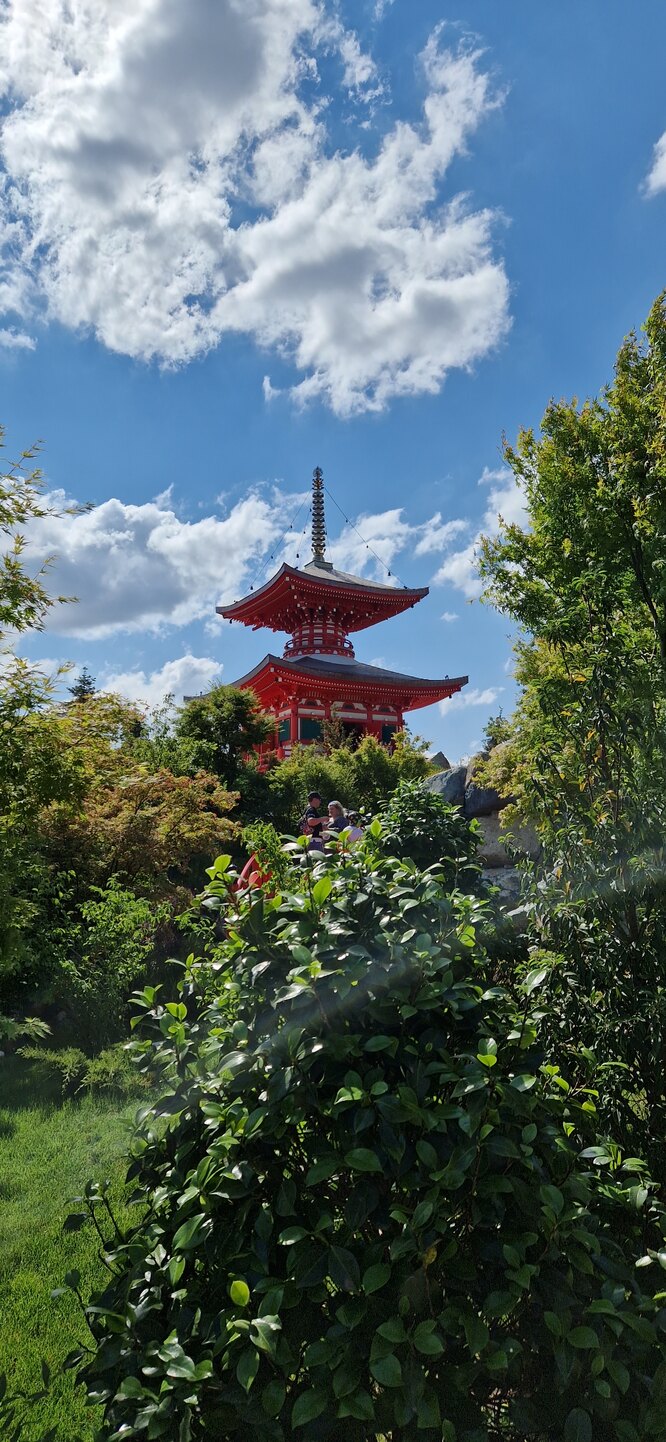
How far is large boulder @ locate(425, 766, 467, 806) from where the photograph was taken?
13.7 metres

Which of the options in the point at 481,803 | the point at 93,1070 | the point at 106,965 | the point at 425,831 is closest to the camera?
the point at 425,831

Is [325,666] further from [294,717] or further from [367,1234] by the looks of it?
[367,1234]

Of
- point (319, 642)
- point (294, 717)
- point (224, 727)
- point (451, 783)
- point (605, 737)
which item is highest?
point (319, 642)

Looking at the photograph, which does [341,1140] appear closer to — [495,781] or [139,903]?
[139,903]

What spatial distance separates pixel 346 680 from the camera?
861 inches

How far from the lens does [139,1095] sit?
5.42 m

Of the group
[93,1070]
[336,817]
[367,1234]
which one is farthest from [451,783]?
[367,1234]

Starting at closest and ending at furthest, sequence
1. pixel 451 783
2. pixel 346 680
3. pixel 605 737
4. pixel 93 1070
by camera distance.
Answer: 1. pixel 605 737
2. pixel 93 1070
3. pixel 451 783
4. pixel 346 680

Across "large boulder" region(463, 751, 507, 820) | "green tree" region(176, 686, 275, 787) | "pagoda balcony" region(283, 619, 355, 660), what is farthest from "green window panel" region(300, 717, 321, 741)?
"large boulder" region(463, 751, 507, 820)

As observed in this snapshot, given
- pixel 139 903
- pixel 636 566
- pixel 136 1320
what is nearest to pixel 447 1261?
pixel 136 1320

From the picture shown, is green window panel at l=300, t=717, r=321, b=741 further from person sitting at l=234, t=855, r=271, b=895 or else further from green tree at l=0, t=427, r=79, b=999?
green tree at l=0, t=427, r=79, b=999

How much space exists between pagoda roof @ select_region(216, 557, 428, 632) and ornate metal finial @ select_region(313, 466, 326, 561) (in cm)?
213

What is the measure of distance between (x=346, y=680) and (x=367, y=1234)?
20.3 meters

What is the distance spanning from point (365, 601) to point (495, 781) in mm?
16513
